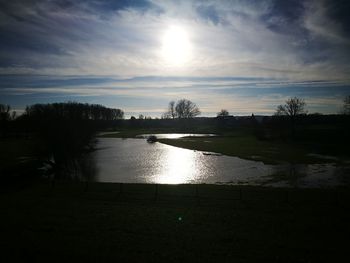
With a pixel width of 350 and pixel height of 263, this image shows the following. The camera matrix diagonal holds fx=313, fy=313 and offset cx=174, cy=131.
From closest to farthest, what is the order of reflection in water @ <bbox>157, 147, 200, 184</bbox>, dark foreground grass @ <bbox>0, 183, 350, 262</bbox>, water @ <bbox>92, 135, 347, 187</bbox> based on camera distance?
dark foreground grass @ <bbox>0, 183, 350, 262</bbox>, water @ <bbox>92, 135, 347, 187</bbox>, reflection in water @ <bbox>157, 147, 200, 184</bbox>

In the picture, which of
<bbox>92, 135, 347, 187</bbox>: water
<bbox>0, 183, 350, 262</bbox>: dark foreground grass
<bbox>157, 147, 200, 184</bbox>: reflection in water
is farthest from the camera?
<bbox>157, 147, 200, 184</bbox>: reflection in water

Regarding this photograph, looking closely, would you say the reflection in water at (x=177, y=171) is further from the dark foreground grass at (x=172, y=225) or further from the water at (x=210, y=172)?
the dark foreground grass at (x=172, y=225)

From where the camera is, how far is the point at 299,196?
1117 inches

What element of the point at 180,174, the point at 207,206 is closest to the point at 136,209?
the point at 207,206

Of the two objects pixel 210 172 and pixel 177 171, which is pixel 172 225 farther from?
pixel 177 171

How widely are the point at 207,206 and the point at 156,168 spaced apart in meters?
24.5

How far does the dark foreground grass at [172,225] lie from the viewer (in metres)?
15.0

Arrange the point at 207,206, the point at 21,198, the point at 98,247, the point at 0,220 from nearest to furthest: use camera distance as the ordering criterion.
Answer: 1. the point at 98,247
2. the point at 0,220
3. the point at 207,206
4. the point at 21,198

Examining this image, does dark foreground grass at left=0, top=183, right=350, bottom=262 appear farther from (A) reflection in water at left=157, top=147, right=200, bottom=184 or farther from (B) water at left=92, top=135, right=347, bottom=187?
(A) reflection in water at left=157, top=147, right=200, bottom=184

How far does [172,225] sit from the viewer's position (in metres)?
19.7

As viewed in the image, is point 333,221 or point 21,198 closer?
point 333,221

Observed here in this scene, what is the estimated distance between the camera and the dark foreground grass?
15.0m

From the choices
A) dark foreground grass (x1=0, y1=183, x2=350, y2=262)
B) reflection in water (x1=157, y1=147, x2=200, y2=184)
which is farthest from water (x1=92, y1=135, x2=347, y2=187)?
dark foreground grass (x1=0, y1=183, x2=350, y2=262)

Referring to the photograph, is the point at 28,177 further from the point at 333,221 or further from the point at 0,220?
the point at 333,221
